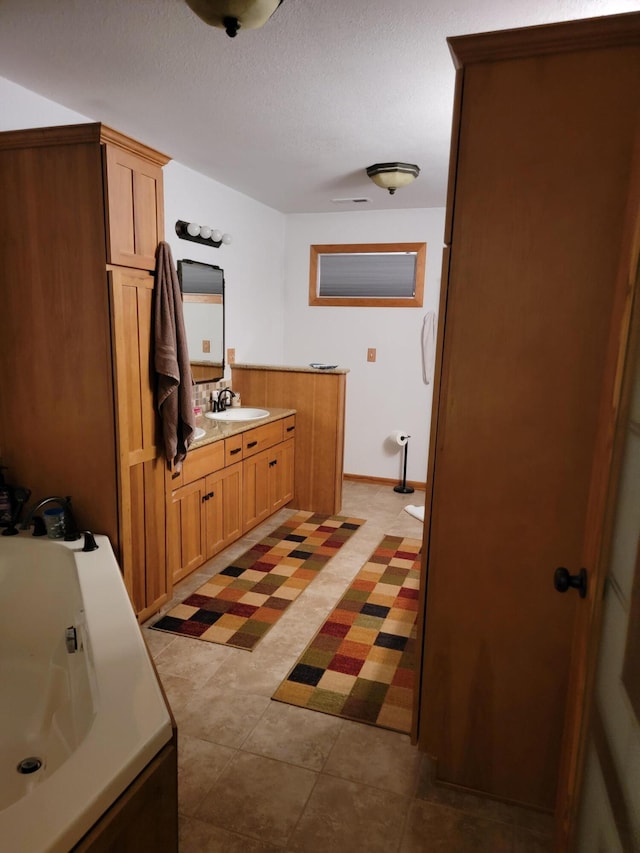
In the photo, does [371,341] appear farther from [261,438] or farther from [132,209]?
[132,209]

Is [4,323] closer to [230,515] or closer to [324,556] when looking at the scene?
[230,515]

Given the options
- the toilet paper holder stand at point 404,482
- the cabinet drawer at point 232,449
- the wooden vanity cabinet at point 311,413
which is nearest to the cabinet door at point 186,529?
the cabinet drawer at point 232,449

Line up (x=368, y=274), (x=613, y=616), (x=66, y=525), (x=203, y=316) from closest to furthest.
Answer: (x=613, y=616), (x=66, y=525), (x=203, y=316), (x=368, y=274)

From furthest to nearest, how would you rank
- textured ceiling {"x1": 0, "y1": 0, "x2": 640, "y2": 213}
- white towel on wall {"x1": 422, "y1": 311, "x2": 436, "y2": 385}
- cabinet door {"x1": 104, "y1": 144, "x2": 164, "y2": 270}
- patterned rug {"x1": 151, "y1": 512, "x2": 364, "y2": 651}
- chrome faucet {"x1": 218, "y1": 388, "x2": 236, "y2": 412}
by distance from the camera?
white towel on wall {"x1": 422, "y1": 311, "x2": 436, "y2": 385} → chrome faucet {"x1": 218, "y1": 388, "x2": 236, "y2": 412} → patterned rug {"x1": 151, "y1": 512, "x2": 364, "y2": 651} → cabinet door {"x1": 104, "y1": 144, "x2": 164, "y2": 270} → textured ceiling {"x1": 0, "y1": 0, "x2": 640, "y2": 213}

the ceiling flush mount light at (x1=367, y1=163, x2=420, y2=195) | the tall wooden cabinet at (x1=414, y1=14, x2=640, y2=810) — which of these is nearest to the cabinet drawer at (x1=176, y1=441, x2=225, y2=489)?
the tall wooden cabinet at (x1=414, y1=14, x2=640, y2=810)

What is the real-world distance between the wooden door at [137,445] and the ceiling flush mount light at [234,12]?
0.97m

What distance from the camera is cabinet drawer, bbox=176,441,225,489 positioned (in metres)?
2.95

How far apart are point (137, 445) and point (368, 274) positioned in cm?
324

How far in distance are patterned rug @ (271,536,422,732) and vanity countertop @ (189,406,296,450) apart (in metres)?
1.14

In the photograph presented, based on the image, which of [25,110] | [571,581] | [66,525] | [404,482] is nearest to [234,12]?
[25,110]

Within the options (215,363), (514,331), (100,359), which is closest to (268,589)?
(100,359)

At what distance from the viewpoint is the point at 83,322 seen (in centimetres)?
230

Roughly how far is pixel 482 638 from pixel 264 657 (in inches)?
45.5

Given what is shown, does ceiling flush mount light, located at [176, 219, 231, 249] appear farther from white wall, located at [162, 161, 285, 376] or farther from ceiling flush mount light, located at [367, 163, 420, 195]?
ceiling flush mount light, located at [367, 163, 420, 195]
